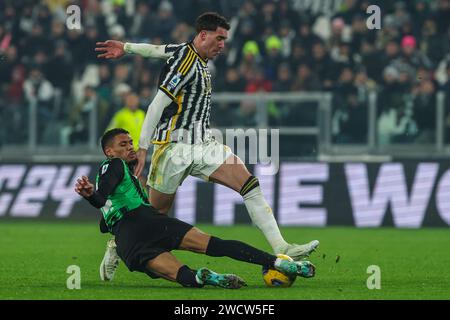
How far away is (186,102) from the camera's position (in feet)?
34.1

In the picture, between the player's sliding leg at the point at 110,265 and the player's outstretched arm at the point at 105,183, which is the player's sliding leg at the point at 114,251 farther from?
the player's outstretched arm at the point at 105,183

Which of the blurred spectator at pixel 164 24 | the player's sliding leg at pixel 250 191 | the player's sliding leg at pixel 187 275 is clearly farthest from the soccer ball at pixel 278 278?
the blurred spectator at pixel 164 24

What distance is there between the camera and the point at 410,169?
17.8m

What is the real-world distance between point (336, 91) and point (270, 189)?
1.95 meters

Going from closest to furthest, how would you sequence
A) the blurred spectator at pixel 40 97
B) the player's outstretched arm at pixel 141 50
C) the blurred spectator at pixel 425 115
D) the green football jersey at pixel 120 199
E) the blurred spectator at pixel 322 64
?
the green football jersey at pixel 120 199 < the player's outstretched arm at pixel 141 50 < the blurred spectator at pixel 425 115 < the blurred spectator at pixel 40 97 < the blurred spectator at pixel 322 64

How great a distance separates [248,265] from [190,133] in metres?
2.12

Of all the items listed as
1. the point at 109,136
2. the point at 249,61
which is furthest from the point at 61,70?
the point at 109,136

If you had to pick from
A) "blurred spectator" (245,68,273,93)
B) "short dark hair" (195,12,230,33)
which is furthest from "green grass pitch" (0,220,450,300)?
"blurred spectator" (245,68,273,93)

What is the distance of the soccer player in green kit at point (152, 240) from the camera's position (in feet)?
30.2

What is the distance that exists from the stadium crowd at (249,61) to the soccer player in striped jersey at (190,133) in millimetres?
6725

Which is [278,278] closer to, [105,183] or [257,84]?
[105,183]

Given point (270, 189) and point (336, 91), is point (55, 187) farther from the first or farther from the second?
point (336, 91)

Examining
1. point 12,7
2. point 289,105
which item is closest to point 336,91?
point 289,105

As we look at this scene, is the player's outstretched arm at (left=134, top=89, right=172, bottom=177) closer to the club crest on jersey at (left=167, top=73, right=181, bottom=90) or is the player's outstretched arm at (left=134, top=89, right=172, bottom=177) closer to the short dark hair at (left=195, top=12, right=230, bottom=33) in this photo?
the club crest on jersey at (left=167, top=73, right=181, bottom=90)
